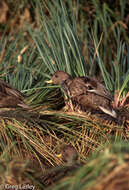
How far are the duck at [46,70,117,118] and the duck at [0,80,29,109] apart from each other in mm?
333

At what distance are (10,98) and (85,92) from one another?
0.59 m

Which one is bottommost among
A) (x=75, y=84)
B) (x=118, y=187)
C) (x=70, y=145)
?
(x=70, y=145)

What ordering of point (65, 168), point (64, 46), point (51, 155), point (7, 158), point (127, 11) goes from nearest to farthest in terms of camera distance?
point (65, 168), point (7, 158), point (51, 155), point (64, 46), point (127, 11)

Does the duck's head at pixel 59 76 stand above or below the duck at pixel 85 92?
above

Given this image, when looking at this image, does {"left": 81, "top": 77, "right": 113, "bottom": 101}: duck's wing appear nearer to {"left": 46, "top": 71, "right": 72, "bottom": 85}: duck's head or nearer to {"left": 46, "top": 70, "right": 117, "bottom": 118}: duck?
{"left": 46, "top": 70, "right": 117, "bottom": 118}: duck

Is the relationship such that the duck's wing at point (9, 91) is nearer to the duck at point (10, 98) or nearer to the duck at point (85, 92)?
the duck at point (10, 98)

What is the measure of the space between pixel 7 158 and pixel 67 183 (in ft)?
2.95

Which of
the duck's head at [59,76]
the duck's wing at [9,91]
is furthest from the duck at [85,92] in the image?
the duck's wing at [9,91]

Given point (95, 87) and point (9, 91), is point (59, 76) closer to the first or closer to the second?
point (95, 87)

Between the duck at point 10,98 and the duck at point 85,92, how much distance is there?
33 cm

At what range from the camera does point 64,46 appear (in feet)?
10.6

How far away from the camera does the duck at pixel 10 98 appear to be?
2787mm

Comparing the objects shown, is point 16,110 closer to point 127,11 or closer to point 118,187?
point 118,187

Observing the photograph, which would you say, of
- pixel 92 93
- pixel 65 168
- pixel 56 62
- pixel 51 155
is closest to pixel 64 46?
pixel 56 62
